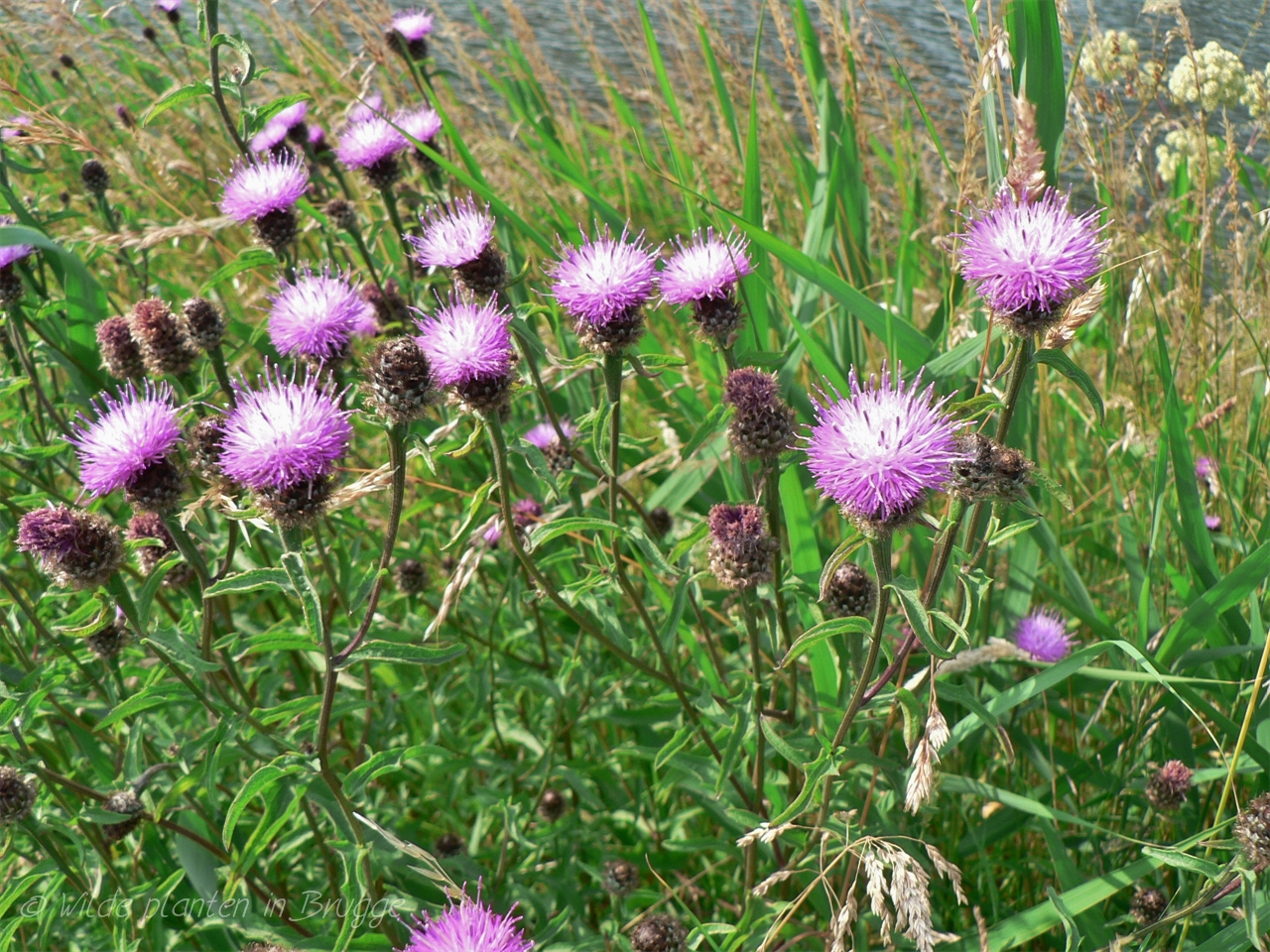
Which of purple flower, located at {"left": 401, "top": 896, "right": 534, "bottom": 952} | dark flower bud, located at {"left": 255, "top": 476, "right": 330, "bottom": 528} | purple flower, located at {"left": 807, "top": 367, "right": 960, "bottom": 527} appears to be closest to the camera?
purple flower, located at {"left": 401, "top": 896, "right": 534, "bottom": 952}

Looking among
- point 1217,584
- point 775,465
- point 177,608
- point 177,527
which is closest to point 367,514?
point 177,608

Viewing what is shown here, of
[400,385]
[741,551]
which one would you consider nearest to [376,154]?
[400,385]

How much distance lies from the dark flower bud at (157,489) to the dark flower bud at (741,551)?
45.3 inches

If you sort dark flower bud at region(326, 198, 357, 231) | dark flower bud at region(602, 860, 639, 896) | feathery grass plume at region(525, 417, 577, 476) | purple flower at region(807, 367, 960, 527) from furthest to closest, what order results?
dark flower bud at region(326, 198, 357, 231), feathery grass plume at region(525, 417, 577, 476), dark flower bud at region(602, 860, 639, 896), purple flower at region(807, 367, 960, 527)

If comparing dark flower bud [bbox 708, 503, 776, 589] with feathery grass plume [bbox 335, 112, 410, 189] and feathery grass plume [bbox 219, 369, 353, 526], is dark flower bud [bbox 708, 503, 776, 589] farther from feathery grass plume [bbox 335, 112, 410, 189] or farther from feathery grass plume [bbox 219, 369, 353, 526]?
feathery grass plume [bbox 335, 112, 410, 189]

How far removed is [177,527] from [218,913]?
96 centimetres

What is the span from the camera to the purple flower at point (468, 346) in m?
2.04

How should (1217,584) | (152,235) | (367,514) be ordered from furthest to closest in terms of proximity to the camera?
1. (367,514)
2. (152,235)
3. (1217,584)

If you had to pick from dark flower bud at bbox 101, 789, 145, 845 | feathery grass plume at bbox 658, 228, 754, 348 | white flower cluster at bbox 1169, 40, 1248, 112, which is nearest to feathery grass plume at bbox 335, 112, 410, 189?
feathery grass plume at bbox 658, 228, 754, 348

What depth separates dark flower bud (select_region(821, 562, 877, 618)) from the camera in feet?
7.41

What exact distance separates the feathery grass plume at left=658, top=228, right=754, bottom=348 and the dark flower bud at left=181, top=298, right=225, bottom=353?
122cm

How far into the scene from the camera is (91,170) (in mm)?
3492

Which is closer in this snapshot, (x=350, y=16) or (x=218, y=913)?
(x=218, y=913)

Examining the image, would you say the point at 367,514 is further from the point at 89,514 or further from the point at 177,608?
the point at 89,514
